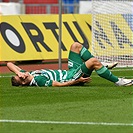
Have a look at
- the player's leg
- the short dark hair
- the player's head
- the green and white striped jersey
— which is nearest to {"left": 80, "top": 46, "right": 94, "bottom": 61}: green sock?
the green and white striped jersey

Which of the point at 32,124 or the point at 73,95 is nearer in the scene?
the point at 32,124

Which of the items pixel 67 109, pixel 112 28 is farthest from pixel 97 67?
pixel 112 28

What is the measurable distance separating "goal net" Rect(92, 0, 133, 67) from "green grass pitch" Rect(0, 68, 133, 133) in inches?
264

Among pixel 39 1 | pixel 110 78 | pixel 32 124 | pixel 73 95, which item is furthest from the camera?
pixel 39 1

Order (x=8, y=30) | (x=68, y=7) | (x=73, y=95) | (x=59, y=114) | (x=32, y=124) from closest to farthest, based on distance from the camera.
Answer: (x=32, y=124), (x=59, y=114), (x=73, y=95), (x=8, y=30), (x=68, y=7)

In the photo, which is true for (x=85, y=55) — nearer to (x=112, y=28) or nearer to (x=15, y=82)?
(x=15, y=82)

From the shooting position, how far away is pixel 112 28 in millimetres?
22219

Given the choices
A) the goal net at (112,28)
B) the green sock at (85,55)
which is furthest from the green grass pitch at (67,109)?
the goal net at (112,28)

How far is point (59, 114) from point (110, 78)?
10.8ft

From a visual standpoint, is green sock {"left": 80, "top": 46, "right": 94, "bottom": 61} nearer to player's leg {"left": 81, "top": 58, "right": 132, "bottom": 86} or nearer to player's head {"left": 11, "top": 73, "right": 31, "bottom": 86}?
player's leg {"left": 81, "top": 58, "right": 132, "bottom": 86}

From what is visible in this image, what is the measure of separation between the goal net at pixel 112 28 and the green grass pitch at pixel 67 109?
670cm

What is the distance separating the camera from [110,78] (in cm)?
1406

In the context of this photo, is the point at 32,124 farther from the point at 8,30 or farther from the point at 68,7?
the point at 68,7

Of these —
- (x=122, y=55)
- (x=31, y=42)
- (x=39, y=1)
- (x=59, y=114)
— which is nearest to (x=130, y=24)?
(x=122, y=55)
